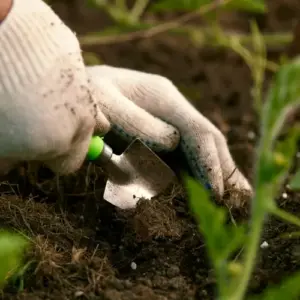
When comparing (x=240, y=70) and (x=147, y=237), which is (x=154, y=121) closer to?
(x=147, y=237)

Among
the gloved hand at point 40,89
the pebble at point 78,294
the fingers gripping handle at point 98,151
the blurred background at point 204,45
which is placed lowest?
the blurred background at point 204,45

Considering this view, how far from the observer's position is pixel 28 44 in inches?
34.8

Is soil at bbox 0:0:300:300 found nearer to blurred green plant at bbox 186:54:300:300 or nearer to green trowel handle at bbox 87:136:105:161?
green trowel handle at bbox 87:136:105:161

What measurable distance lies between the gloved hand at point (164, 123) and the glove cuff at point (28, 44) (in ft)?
0.55

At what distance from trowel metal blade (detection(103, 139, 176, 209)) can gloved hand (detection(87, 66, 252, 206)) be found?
35 mm

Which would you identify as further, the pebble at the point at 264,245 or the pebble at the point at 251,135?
the pebble at the point at 251,135

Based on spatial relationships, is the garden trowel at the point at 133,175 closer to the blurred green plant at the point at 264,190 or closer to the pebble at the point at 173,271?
the pebble at the point at 173,271

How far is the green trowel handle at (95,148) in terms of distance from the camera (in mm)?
1048

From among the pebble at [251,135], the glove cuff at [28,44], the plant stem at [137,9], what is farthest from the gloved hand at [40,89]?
the plant stem at [137,9]

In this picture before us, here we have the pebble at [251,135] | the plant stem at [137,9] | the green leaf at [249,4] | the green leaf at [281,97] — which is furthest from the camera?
the plant stem at [137,9]

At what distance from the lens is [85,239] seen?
1001 millimetres

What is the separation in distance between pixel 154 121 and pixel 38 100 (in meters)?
0.32

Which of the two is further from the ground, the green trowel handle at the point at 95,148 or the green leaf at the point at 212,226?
the green leaf at the point at 212,226

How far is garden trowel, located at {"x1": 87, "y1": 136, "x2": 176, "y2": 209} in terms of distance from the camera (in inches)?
42.9
